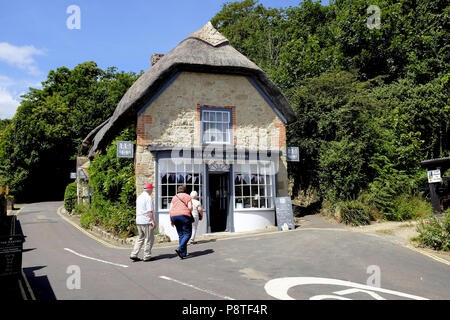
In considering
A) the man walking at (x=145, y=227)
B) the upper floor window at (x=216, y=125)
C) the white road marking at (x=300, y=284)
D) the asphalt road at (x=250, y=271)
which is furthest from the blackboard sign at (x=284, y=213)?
the white road marking at (x=300, y=284)

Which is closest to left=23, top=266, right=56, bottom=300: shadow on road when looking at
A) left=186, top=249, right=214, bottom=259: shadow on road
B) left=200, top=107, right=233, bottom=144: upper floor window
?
left=186, top=249, right=214, bottom=259: shadow on road

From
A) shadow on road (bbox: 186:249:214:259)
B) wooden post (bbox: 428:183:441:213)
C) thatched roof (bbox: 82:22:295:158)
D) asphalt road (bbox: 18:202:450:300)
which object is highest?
thatched roof (bbox: 82:22:295:158)

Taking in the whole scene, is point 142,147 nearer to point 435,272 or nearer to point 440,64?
point 435,272

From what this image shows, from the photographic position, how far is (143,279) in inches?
233

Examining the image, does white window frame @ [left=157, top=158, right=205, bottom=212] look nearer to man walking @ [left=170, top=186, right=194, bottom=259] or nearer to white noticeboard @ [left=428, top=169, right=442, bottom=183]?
man walking @ [left=170, top=186, right=194, bottom=259]

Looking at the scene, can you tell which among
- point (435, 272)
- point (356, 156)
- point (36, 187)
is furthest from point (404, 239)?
point (36, 187)

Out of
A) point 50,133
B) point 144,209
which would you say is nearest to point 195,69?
point 144,209

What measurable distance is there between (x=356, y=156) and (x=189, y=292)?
34.9 ft

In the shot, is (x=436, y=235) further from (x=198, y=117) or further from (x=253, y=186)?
(x=198, y=117)

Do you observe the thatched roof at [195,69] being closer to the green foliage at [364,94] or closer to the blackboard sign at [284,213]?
the green foliage at [364,94]

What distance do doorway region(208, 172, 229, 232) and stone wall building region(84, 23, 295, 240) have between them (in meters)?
0.04

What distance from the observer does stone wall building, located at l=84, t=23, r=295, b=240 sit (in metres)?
12.0

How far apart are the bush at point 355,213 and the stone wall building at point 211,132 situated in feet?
7.95
